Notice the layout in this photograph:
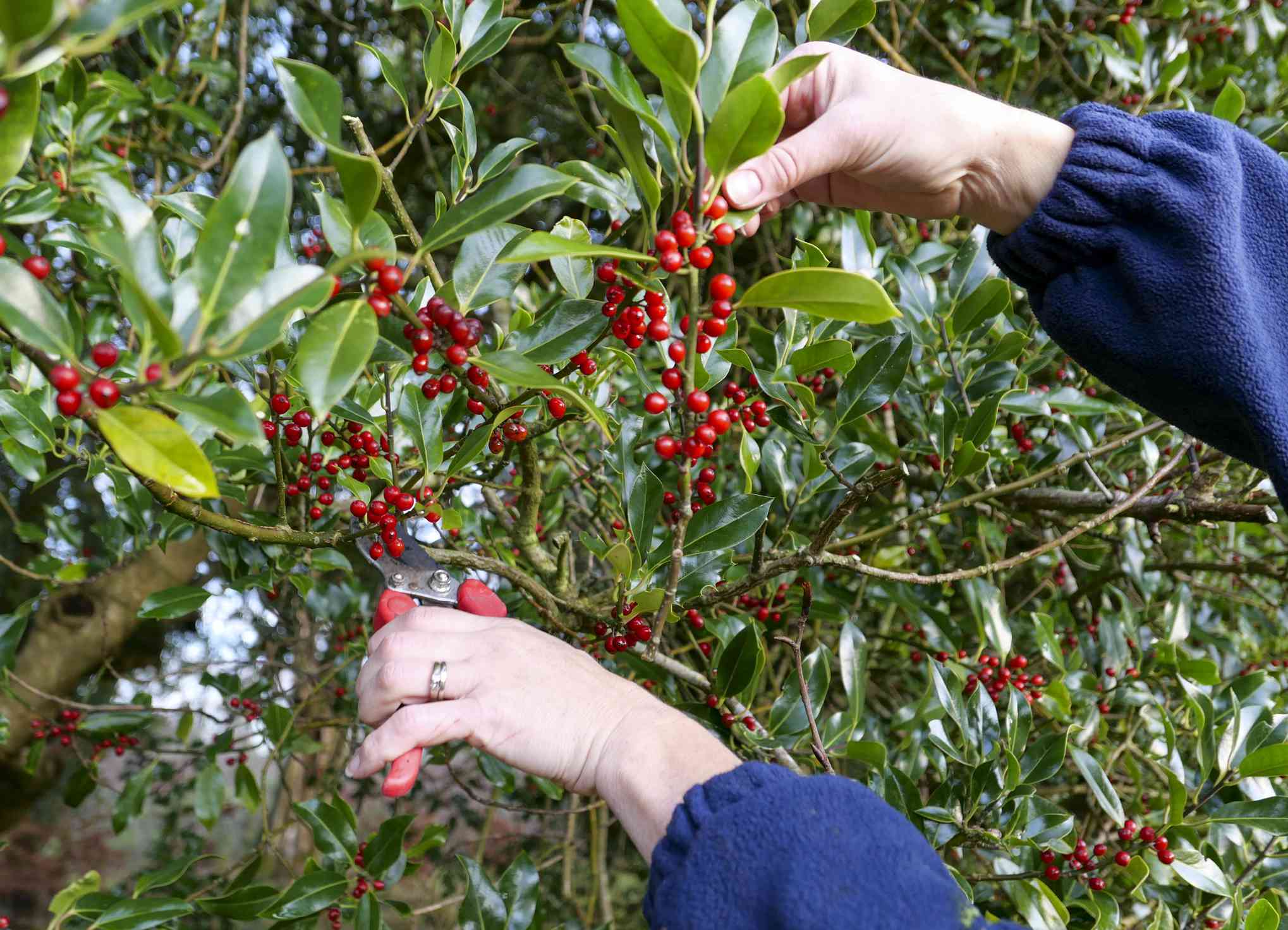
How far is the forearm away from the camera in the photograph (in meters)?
0.85

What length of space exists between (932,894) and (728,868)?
0.17 metres

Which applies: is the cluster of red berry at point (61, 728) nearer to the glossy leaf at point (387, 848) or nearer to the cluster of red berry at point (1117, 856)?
the glossy leaf at point (387, 848)

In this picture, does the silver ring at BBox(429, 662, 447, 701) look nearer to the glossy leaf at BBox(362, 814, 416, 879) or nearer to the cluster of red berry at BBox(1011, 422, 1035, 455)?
the glossy leaf at BBox(362, 814, 416, 879)

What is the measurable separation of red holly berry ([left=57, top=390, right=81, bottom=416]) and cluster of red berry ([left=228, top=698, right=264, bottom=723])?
4.82 ft

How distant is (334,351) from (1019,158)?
90 centimetres

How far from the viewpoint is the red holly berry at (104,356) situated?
0.65m

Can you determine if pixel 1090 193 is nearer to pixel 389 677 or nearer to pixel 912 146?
pixel 912 146

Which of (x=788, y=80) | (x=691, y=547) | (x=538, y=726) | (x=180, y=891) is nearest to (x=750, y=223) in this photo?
(x=788, y=80)

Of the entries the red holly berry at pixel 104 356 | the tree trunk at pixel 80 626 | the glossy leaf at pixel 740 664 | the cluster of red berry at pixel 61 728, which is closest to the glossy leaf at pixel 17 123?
the red holly berry at pixel 104 356

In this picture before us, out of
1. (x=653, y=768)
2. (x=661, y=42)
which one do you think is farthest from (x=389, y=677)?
(x=661, y=42)

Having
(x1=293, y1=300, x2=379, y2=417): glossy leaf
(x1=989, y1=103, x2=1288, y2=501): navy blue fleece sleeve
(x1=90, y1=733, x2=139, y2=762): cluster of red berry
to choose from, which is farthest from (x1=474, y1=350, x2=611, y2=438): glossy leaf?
(x1=90, y1=733, x2=139, y2=762): cluster of red berry

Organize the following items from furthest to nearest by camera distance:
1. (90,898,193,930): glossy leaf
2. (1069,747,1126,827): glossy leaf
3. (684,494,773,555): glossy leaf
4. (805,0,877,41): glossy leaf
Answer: (90,898,193,930): glossy leaf, (1069,747,1126,827): glossy leaf, (684,494,773,555): glossy leaf, (805,0,877,41): glossy leaf

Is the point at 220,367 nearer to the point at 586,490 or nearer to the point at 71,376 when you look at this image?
the point at 586,490

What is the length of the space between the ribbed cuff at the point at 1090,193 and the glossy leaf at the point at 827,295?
513 millimetres
